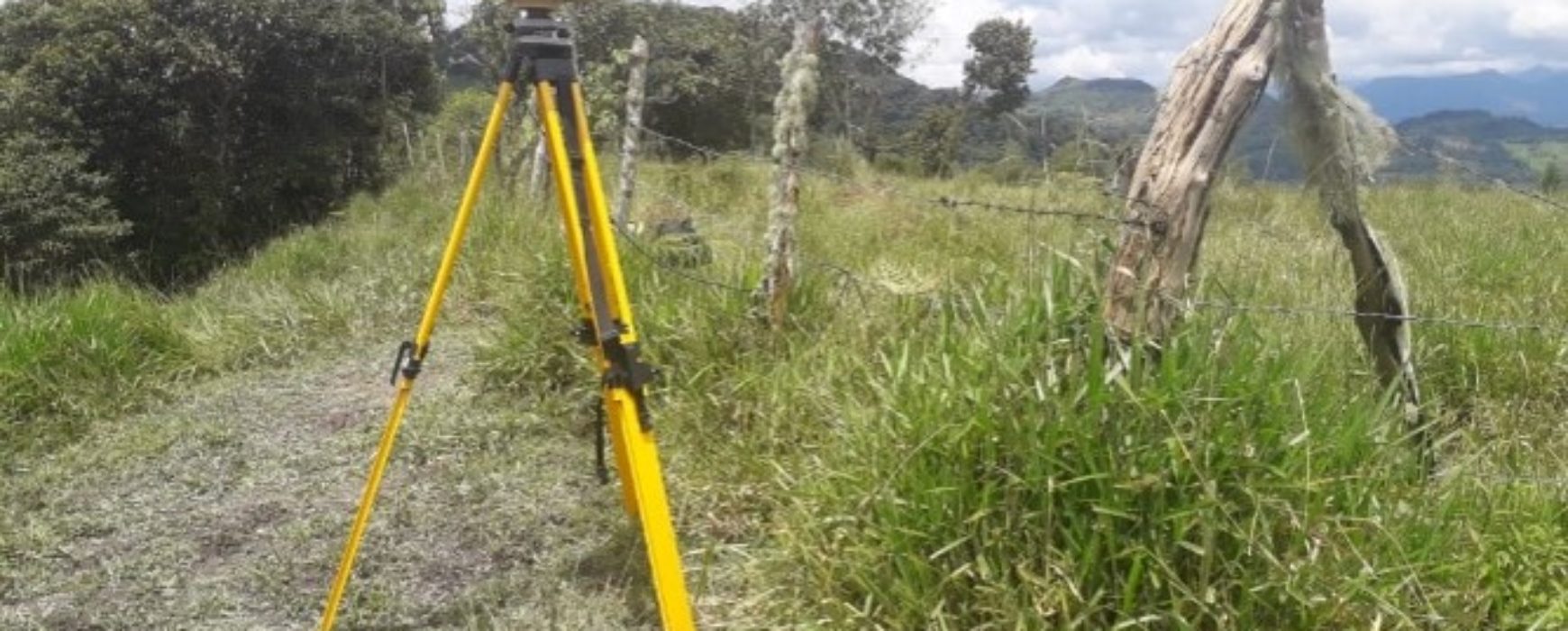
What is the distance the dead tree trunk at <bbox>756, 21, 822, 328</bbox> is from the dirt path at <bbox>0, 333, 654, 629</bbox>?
0.85 meters

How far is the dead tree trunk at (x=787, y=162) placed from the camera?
150 inches

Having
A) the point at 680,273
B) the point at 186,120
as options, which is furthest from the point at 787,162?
the point at 186,120

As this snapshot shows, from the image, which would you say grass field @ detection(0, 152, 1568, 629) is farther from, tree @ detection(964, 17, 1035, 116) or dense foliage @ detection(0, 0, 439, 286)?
tree @ detection(964, 17, 1035, 116)

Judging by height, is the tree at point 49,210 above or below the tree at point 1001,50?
below

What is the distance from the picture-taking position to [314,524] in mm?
3592

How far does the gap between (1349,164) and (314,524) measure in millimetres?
3061

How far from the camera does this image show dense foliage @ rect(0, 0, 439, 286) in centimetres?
2080

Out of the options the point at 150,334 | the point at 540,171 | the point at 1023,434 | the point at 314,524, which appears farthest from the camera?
the point at 540,171

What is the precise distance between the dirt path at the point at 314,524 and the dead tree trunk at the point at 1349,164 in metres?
1.97

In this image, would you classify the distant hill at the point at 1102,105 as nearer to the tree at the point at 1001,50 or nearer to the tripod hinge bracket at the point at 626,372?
the tripod hinge bracket at the point at 626,372

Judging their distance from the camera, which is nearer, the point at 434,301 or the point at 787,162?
the point at 434,301

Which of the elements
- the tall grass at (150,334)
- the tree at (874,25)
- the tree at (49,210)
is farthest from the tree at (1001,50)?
the tall grass at (150,334)

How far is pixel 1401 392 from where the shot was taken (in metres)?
3.01

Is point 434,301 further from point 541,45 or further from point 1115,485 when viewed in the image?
point 1115,485
